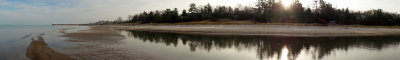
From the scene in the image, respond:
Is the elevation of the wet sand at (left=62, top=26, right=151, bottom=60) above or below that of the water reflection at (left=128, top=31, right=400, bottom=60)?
above

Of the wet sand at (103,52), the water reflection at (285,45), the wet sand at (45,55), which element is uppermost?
the wet sand at (45,55)

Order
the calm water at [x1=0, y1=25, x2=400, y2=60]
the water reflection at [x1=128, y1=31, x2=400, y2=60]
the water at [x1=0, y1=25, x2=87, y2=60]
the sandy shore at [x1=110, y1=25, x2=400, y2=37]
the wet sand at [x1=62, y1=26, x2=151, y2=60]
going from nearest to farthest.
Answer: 1. the wet sand at [x1=62, y1=26, x2=151, y2=60]
2. the calm water at [x1=0, y1=25, x2=400, y2=60]
3. the water at [x1=0, y1=25, x2=87, y2=60]
4. the water reflection at [x1=128, y1=31, x2=400, y2=60]
5. the sandy shore at [x1=110, y1=25, x2=400, y2=37]

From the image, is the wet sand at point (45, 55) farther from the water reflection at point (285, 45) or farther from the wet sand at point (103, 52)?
the water reflection at point (285, 45)

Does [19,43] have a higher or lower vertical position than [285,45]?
higher

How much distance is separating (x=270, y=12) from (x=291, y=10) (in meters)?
6.91

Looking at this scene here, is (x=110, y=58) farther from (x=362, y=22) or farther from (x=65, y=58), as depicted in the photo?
(x=362, y=22)

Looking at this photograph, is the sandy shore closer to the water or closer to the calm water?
the calm water

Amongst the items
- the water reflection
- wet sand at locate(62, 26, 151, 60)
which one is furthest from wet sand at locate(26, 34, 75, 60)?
the water reflection

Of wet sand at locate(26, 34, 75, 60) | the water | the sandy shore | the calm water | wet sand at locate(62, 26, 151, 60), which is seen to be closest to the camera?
wet sand at locate(26, 34, 75, 60)

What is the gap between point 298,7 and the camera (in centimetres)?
7181

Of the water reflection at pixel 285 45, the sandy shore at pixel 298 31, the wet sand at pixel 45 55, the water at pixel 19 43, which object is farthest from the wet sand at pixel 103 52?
the sandy shore at pixel 298 31

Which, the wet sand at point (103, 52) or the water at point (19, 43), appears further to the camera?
the water at point (19, 43)

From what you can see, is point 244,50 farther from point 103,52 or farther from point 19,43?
point 19,43

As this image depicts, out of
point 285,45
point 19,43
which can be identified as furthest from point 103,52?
point 285,45
